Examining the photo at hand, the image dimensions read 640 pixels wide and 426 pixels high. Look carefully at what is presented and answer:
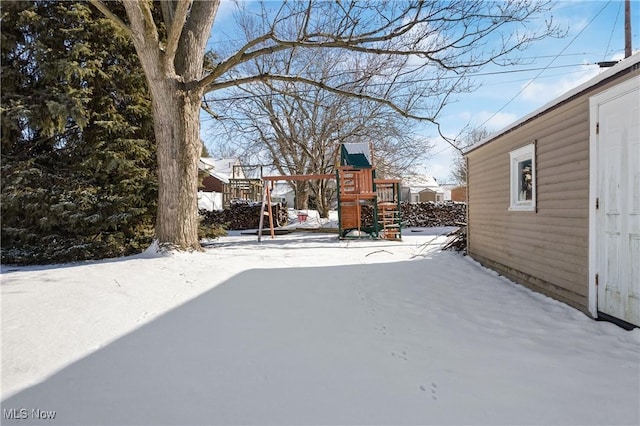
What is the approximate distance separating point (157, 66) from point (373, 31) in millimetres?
4279

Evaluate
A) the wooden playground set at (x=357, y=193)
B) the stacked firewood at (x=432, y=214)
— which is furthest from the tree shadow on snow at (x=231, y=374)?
the stacked firewood at (x=432, y=214)

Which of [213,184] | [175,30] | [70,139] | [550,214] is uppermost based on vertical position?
[175,30]

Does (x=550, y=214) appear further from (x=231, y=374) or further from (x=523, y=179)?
(x=231, y=374)

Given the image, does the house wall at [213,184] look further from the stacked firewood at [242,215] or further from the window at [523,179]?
the window at [523,179]

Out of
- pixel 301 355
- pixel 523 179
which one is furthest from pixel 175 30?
pixel 523 179

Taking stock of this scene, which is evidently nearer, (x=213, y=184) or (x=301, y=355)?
(x=301, y=355)

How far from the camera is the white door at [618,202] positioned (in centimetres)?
296

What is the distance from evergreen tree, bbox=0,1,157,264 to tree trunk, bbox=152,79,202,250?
4.23ft

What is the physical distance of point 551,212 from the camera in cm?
425

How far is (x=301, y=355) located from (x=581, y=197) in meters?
3.33

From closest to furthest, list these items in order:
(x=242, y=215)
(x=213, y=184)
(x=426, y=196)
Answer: (x=242, y=215)
(x=213, y=184)
(x=426, y=196)

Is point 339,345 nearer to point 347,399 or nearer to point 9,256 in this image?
point 347,399

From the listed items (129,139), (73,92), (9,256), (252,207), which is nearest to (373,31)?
(129,139)

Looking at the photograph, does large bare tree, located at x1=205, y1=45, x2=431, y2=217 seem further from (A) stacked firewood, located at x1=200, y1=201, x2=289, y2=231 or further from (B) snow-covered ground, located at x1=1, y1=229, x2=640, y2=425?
(B) snow-covered ground, located at x1=1, y1=229, x2=640, y2=425
